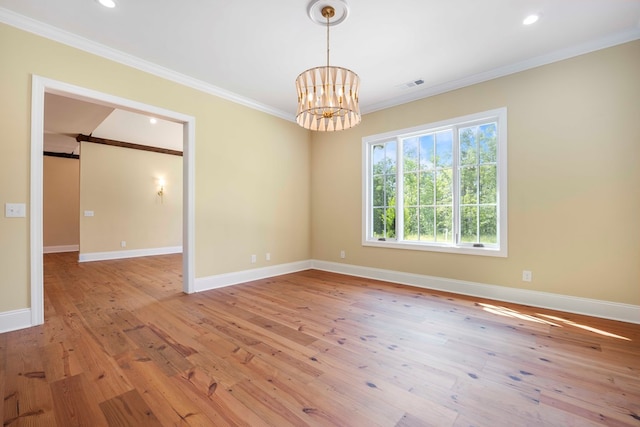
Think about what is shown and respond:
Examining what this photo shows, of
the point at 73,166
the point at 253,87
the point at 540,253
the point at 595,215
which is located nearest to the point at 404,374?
the point at 540,253

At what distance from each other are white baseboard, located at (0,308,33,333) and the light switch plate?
0.89 m

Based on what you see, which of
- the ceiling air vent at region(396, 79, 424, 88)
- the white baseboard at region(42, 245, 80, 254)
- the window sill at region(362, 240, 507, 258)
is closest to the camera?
the window sill at region(362, 240, 507, 258)

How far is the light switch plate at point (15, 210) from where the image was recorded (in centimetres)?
251

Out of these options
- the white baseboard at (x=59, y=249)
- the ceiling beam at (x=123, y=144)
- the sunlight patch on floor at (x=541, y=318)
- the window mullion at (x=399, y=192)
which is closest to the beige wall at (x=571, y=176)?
the sunlight patch on floor at (x=541, y=318)

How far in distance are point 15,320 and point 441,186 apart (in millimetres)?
5073

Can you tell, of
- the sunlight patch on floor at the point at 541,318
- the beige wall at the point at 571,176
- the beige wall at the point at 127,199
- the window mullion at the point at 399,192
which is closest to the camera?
the sunlight patch on floor at the point at 541,318

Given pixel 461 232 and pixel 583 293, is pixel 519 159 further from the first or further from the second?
pixel 583 293

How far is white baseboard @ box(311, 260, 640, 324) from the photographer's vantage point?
2792 mm

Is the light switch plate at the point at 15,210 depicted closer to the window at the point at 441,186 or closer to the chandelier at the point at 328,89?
the chandelier at the point at 328,89

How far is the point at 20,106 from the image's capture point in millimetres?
2572

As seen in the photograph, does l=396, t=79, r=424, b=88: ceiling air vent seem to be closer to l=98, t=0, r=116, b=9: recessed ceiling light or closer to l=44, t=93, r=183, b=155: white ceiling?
l=98, t=0, r=116, b=9: recessed ceiling light

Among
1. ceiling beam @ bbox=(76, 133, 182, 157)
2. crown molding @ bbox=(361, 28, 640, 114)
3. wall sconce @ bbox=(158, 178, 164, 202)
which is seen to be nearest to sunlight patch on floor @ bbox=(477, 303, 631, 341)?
crown molding @ bbox=(361, 28, 640, 114)

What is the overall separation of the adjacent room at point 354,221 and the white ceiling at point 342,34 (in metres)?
0.02

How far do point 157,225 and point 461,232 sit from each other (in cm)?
763
